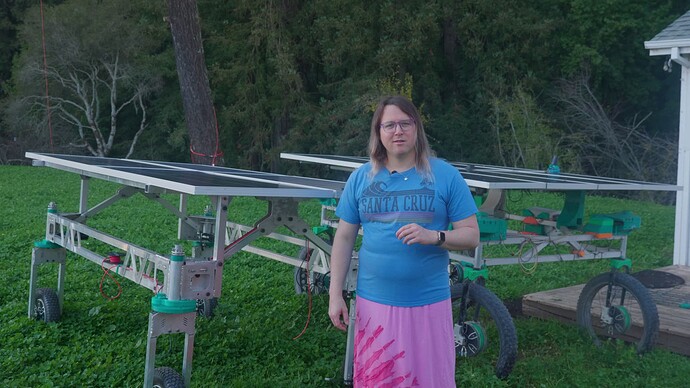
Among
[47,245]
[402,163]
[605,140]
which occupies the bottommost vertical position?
[47,245]

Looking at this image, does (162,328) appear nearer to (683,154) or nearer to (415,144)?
(415,144)

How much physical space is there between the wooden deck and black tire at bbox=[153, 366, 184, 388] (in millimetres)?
3475

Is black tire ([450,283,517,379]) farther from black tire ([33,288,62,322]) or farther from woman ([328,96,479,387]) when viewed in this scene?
black tire ([33,288,62,322])

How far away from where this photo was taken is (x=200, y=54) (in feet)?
48.1

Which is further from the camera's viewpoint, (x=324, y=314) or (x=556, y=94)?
(x=556, y=94)

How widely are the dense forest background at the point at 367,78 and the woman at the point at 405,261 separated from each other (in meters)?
19.1

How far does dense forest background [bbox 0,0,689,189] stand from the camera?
23.8 metres

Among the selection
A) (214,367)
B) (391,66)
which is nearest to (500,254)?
(214,367)

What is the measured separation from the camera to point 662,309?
6.62 meters

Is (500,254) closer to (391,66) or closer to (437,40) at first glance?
(391,66)

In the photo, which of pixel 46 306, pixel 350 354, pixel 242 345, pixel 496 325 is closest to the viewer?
pixel 350 354

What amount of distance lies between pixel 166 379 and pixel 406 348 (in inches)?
57.6

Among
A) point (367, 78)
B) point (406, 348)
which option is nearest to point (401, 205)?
point (406, 348)

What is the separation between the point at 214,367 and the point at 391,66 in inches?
790
